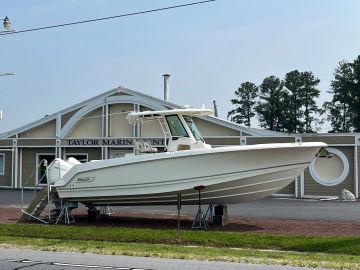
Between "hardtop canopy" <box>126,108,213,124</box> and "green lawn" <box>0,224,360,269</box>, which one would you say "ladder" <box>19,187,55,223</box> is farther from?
"hardtop canopy" <box>126,108,213,124</box>

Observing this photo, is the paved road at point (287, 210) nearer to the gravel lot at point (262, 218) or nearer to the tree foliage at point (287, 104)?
the gravel lot at point (262, 218)

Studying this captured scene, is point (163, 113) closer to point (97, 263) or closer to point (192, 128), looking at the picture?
point (192, 128)

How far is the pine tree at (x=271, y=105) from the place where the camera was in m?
77.5

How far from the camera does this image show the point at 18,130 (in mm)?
34812

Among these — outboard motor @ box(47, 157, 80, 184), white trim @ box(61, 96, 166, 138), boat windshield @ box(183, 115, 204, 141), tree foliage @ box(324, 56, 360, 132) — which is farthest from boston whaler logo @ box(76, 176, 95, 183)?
tree foliage @ box(324, 56, 360, 132)

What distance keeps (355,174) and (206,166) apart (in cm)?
1412

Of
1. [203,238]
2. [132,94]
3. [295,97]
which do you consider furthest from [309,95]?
[203,238]

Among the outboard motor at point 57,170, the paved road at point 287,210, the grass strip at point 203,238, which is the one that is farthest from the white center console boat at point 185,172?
the paved road at point 287,210

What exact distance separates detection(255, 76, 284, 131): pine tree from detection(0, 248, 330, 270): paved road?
67.3m

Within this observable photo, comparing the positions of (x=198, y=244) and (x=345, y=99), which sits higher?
(x=345, y=99)

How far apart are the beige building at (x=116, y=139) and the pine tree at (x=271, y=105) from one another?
4699cm

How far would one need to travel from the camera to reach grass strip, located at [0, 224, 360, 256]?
12141 mm

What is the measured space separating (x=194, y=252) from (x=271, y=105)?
226ft

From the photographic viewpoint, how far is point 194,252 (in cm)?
1140
